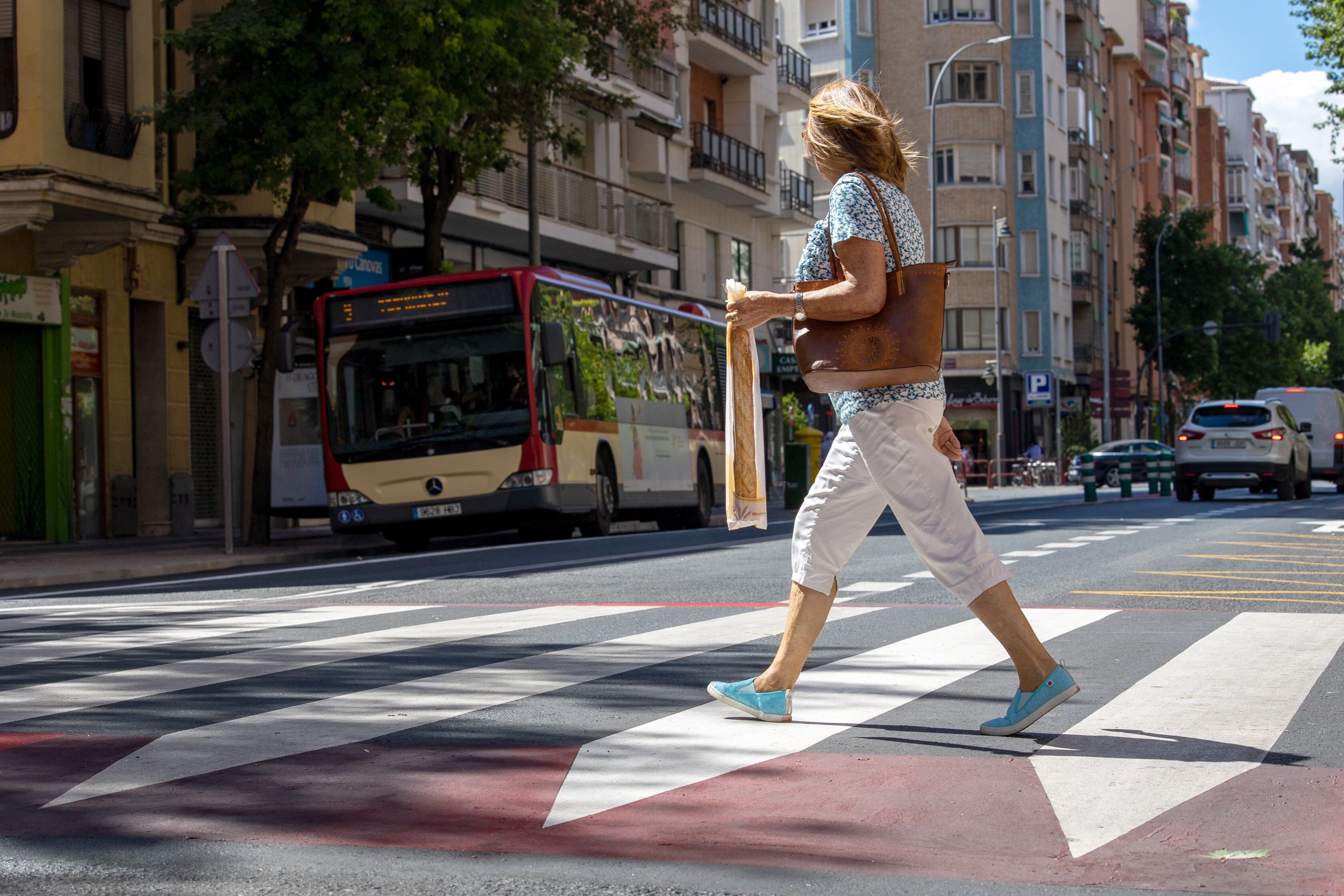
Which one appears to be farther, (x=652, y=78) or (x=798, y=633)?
(x=652, y=78)

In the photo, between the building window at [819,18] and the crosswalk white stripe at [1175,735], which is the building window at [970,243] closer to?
the building window at [819,18]

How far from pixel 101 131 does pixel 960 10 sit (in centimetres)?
5343

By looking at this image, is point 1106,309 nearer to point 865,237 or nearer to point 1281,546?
point 1281,546

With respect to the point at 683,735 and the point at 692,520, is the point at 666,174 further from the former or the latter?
the point at 683,735

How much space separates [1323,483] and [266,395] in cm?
4068

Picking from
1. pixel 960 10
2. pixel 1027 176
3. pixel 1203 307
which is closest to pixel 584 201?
pixel 960 10

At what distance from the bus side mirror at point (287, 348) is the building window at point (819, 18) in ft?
180

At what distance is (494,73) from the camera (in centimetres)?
2236

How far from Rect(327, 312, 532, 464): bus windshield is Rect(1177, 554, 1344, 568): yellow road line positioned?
344 inches

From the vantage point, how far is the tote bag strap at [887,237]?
515cm

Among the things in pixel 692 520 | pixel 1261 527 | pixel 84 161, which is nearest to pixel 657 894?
pixel 1261 527

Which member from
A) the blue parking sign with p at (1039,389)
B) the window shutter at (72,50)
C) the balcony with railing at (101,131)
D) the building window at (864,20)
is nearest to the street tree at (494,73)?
the balcony with railing at (101,131)

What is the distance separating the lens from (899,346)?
514 cm

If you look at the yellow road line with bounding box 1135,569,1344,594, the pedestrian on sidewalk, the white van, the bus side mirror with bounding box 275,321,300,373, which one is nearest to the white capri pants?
the pedestrian on sidewalk
